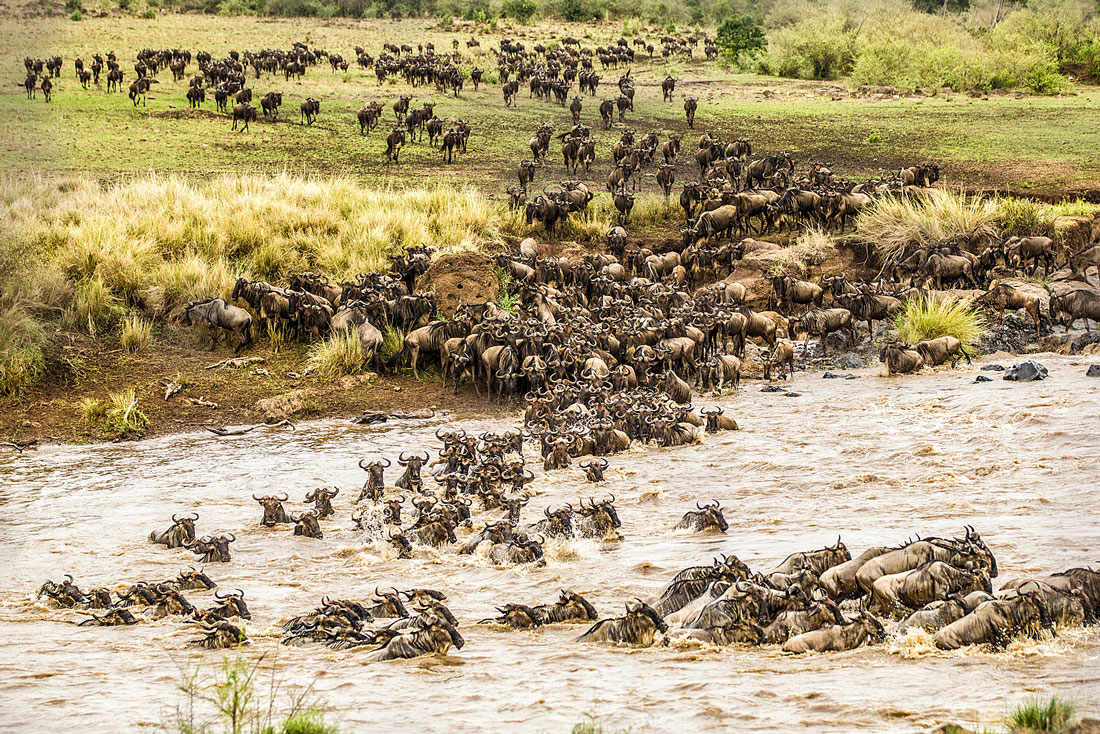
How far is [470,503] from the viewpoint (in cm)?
946

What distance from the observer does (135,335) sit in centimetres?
1554

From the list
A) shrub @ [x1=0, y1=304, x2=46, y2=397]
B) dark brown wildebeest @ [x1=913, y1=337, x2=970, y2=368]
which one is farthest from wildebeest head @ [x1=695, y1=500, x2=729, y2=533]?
shrub @ [x1=0, y1=304, x2=46, y2=397]

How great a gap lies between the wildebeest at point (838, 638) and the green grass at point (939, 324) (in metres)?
9.97

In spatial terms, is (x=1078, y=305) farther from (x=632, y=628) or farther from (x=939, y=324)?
(x=632, y=628)

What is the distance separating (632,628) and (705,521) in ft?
8.14

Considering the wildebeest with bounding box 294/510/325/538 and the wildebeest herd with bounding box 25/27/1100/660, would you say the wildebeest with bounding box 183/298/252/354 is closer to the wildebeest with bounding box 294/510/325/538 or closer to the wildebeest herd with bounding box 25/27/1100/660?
the wildebeest herd with bounding box 25/27/1100/660

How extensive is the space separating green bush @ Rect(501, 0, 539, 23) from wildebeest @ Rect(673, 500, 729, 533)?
5937 cm

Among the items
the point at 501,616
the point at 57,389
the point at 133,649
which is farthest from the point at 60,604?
the point at 57,389

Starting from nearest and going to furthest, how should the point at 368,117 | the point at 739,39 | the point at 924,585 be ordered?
1. the point at 924,585
2. the point at 368,117
3. the point at 739,39

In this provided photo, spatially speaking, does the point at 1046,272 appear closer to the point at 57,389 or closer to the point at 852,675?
the point at 852,675

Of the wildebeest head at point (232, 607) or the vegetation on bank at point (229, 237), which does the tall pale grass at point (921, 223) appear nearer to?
the vegetation on bank at point (229, 237)

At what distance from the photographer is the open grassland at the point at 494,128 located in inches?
982

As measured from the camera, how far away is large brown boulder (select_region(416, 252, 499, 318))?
54.2ft

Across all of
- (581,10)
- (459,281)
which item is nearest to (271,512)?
(459,281)
